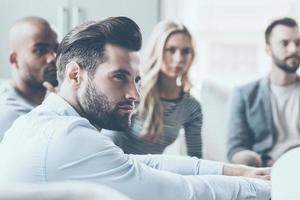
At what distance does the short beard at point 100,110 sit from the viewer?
3.10ft

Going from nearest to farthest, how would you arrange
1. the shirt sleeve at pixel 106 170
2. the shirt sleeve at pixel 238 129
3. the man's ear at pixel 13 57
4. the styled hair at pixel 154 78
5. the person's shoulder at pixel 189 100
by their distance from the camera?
the shirt sleeve at pixel 106 170 → the man's ear at pixel 13 57 → the styled hair at pixel 154 78 → the person's shoulder at pixel 189 100 → the shirt sleeve at pixel 238 129

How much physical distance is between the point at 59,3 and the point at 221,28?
0.83 m

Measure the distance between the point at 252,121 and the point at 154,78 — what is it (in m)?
0.46

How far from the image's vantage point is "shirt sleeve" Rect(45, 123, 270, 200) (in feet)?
2.61

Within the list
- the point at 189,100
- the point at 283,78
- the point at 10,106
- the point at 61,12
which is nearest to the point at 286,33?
the point at 283,78

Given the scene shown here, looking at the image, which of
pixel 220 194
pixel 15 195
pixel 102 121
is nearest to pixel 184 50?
pixel 102 121

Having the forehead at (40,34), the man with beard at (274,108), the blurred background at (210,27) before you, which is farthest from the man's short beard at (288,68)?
the forehead at (40,34)

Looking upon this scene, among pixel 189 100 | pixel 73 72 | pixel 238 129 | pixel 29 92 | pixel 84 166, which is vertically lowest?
pixel 238 129

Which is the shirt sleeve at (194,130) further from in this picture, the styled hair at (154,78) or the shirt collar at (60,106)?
the shirt collar at (60,106)

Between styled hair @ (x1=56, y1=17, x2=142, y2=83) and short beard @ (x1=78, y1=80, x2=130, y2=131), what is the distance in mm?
37

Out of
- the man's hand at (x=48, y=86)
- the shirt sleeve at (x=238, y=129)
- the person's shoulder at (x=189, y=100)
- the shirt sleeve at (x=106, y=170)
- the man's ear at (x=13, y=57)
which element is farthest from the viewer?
the shirt sleeve at (x=238, y=129)

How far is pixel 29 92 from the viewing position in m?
1.54

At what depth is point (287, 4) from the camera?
242 cm

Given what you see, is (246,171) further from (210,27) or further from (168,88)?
(210,27)
